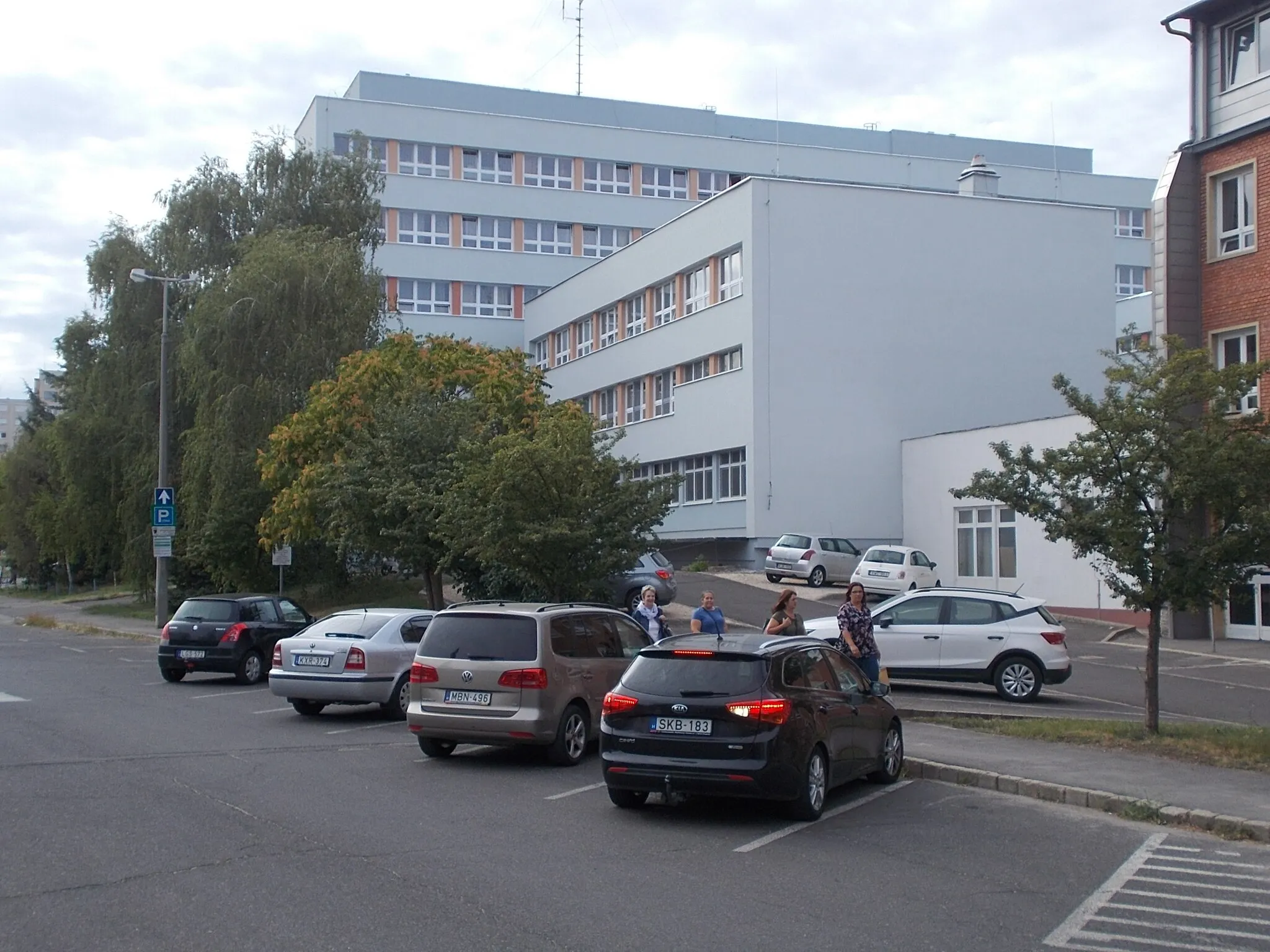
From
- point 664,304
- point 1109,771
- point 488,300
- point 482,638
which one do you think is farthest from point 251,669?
point 488,300

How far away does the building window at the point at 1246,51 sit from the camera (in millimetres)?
26031

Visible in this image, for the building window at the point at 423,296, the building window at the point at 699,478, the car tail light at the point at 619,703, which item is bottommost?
the car tail light at the point at 619,703

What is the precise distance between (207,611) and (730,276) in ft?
85.4

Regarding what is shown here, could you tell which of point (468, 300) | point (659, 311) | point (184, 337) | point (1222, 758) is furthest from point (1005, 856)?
point (468, 300)

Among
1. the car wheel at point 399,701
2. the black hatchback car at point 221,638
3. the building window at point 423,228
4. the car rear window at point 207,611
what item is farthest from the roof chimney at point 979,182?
the car wheel at point 399,701

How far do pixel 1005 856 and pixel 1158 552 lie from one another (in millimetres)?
5920

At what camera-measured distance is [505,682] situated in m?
13.0

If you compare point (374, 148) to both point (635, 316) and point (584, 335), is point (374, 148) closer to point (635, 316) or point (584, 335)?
point (584, 335)

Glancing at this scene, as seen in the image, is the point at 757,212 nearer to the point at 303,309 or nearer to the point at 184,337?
the point at 303,309

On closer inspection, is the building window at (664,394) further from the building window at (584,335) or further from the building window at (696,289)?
the building window at (584,335)

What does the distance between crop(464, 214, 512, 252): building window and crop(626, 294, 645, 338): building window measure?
41.8 ft

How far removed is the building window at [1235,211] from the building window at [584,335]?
32225mm

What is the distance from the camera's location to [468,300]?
2480 inches

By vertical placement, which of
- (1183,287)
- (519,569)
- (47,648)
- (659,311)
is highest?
(659,311)
